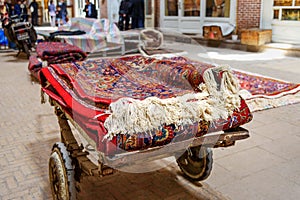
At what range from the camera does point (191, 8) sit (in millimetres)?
11594

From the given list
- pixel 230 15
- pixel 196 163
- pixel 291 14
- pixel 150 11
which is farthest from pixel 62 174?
pixel 150 11

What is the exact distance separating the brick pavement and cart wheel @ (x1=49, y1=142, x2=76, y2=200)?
348 mm

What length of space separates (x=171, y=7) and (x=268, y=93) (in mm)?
8599

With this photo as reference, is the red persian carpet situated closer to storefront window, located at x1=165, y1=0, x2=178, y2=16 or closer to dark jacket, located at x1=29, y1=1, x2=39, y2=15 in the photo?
storefront window, located at x1=165, y1=0, x2=178, y2=16

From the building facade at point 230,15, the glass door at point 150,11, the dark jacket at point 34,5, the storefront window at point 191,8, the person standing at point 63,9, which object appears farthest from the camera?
the dark jacket at point 34,5

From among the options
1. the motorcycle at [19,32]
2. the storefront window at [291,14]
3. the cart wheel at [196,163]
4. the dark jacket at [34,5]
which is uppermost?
the dark jacket at [34,5]

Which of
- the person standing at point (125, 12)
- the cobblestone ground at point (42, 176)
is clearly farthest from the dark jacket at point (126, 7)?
the cobblestone ground at point (42, 176)

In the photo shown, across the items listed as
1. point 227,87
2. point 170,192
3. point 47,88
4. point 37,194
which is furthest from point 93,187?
point 227,87

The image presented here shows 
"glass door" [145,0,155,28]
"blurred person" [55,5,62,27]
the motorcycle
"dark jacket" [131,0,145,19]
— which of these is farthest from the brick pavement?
"blurred person" [55,5,62,27]

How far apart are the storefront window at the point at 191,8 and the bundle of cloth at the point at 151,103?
30.7ft

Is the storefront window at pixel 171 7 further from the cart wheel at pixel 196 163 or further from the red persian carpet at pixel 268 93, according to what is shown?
the cart wheel at pixel 196 163

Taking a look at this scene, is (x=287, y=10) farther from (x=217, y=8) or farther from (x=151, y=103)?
(x=151, y=103)

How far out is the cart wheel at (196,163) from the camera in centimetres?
238

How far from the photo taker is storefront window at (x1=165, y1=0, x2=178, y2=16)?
12.2 meters
